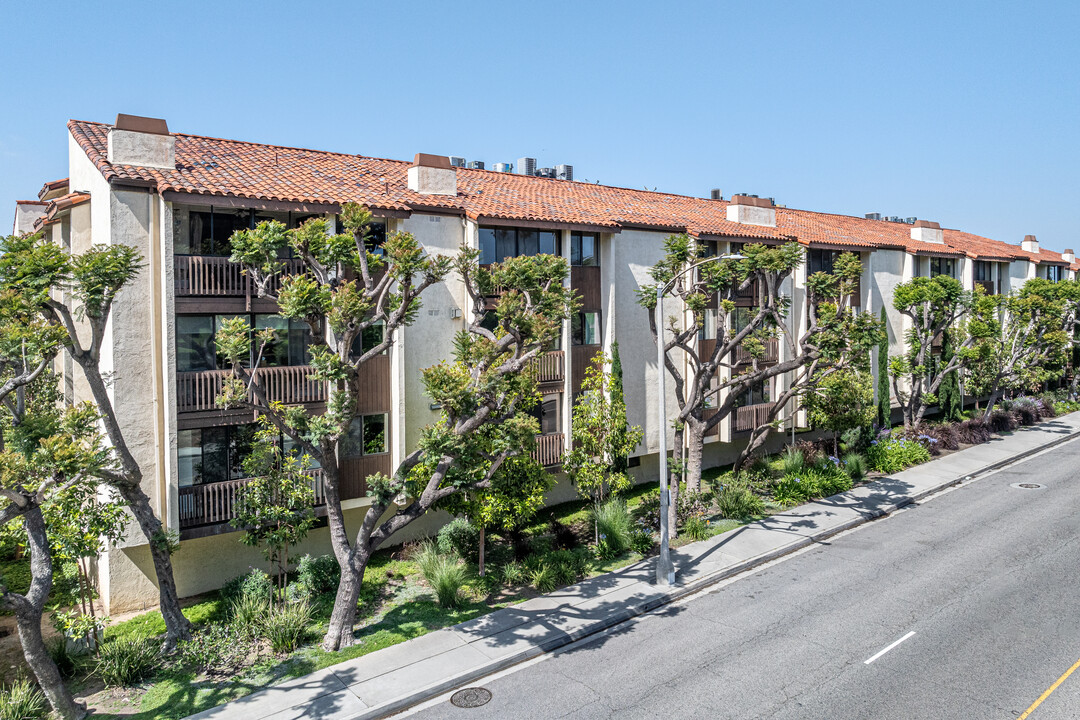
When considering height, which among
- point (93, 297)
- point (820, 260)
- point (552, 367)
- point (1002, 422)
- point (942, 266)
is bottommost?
point (1002, 422)

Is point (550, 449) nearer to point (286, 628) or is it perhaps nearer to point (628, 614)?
point (628, 614)

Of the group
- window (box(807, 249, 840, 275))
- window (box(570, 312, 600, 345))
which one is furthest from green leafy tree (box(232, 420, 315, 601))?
window (box(807, 249, 840, 275))

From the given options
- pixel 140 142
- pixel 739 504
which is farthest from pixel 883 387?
pixel 140 142

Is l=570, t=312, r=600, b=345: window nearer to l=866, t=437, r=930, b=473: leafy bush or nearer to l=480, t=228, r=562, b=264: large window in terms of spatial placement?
l=480, t=228, r=562, b=264: large window

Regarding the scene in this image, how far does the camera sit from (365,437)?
1864 cm

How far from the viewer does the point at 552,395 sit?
21797mm

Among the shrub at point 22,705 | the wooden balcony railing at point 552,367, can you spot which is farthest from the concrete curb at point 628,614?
the wooden balcony railing at point 552,367

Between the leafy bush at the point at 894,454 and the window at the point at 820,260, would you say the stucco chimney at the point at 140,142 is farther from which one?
the leafy bush at the point at 894,454

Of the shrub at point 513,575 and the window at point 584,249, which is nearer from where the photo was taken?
the shrub at point 513,575

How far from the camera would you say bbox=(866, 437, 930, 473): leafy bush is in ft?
89.7

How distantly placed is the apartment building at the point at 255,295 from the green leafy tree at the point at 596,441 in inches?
65.3

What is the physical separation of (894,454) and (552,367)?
15.1 m

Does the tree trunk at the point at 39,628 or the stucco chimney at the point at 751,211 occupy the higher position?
the stucco chimney at the point at 751,211

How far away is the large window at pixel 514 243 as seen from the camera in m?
20.6
